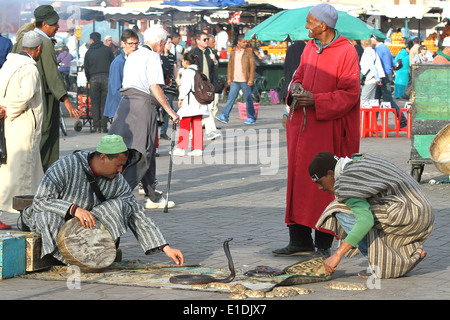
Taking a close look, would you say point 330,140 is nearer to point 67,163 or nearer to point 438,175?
point 67,163

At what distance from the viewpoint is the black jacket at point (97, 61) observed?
56.6 feet

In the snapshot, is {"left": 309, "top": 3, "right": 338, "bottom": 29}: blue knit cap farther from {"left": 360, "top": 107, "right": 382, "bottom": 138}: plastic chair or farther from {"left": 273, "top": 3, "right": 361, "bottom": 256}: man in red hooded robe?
{"left": 360, "top": 107, "right": 382, "bottom": 138}: plastic chair

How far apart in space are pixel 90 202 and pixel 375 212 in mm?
1952

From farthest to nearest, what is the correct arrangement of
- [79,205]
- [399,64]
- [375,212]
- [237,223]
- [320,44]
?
[399,64], [237,223], [320,44], [79,205], [375,212]

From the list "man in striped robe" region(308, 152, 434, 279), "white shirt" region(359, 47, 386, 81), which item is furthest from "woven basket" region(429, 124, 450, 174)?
"white shirt" region(359, 47, 386, 81)

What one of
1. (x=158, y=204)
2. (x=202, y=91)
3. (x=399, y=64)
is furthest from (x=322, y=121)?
(x=399, y=64)

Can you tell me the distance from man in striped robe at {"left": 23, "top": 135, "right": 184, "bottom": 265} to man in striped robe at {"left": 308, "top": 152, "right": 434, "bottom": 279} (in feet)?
3.65

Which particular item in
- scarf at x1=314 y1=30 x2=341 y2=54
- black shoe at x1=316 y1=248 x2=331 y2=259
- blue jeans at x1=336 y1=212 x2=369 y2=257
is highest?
scarf at x1=314 y1=30 x2=341 y2=54

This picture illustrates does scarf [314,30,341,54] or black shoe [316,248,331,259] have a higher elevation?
scarf [314,30,341,54]

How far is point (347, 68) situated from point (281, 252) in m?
1.50

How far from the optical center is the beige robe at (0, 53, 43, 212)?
7.77m

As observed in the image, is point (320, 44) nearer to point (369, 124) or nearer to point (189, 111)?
point (189, 111)

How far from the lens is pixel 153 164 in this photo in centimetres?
908

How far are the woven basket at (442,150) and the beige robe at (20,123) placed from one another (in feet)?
13.7
